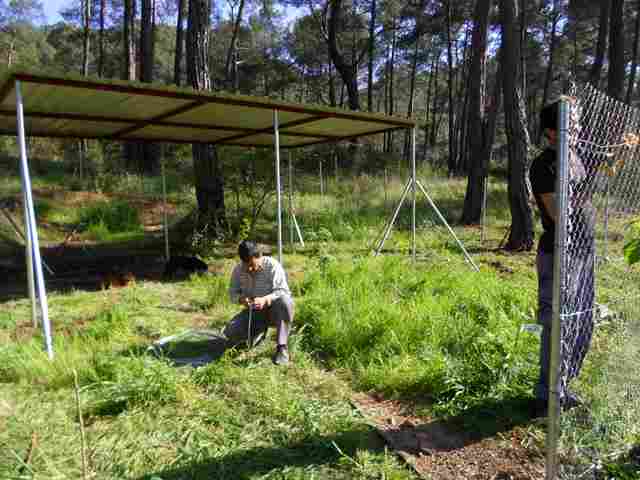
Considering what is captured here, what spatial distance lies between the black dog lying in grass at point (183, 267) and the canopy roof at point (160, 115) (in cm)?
195

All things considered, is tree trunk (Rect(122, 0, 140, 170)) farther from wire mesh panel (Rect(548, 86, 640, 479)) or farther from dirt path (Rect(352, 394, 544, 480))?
wire mesh panel (Rect(548, 86, 640, 479))

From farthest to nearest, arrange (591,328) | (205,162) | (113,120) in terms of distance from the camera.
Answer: (205,162) < (113,120) < (591,328)

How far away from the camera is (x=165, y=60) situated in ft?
107

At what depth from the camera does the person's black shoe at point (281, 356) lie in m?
3.54

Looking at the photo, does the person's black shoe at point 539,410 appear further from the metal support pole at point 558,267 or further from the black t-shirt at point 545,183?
the black t-shirt at point 545,183

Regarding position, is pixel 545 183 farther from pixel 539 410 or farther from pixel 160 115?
pixel 160 115

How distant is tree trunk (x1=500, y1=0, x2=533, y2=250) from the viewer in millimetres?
7758

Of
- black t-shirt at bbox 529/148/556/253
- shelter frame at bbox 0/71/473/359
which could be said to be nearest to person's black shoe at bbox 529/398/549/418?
black t-shirt at bbox 529/148/556/253

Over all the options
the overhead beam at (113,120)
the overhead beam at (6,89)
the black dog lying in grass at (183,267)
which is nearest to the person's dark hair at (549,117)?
the overhead beam at (6,89)

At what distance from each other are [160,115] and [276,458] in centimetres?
452

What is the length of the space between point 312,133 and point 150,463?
6048 mm

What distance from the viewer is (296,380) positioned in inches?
Answer: 130

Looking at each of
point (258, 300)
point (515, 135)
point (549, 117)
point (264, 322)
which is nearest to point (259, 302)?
point (258, 300)

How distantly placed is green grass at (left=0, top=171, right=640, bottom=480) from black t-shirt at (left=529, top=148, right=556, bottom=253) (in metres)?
0.93
